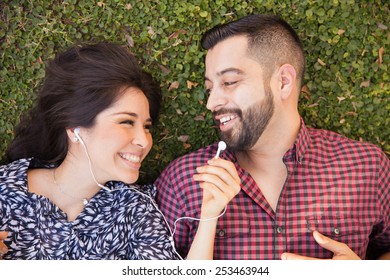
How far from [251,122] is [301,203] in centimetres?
45

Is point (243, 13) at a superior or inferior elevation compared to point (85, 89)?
superior

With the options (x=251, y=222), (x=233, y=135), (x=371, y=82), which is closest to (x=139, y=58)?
(x=233, y=135)

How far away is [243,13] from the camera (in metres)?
2.66

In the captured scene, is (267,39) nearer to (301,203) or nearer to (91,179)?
(301,203)

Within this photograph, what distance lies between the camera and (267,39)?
2367 mm

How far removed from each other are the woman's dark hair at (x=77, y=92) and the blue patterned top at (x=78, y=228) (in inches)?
7.4

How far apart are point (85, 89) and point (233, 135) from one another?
712 mm

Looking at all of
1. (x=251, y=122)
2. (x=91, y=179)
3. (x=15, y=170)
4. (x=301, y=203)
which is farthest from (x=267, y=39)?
(x=15, y=170)

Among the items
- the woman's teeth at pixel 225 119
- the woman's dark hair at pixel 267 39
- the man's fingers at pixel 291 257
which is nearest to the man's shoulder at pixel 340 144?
the woman's dark hair at pixel 267 39

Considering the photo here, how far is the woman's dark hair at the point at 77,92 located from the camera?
2.34m

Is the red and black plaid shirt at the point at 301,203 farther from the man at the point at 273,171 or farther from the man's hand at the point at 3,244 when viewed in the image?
the man's hand at the point at 3,244

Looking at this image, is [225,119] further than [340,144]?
→ No
